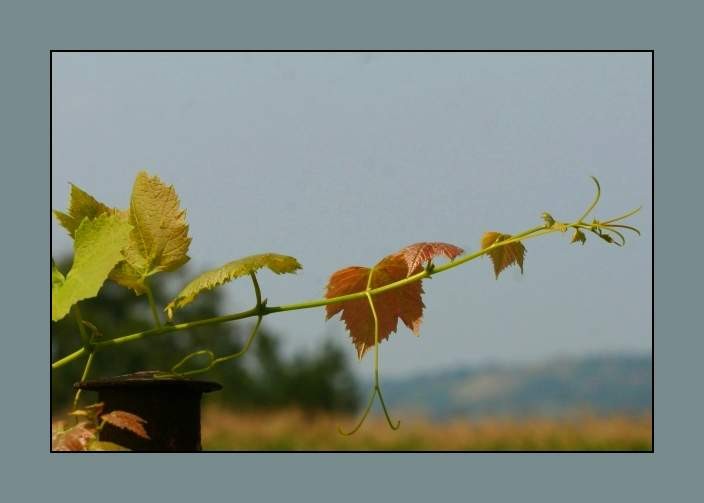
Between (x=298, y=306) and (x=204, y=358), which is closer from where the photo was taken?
(x=298, y=306)

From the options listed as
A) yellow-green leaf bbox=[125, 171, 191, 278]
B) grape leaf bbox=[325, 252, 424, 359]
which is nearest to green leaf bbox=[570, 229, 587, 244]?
grape leaf bbox=[325, 252, 424, 359]

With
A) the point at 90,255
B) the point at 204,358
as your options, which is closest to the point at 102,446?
the point at 90,255

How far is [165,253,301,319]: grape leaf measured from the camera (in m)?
0.87

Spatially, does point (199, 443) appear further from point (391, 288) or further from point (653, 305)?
point (653, 305)

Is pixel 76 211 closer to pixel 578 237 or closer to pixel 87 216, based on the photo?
pixel 87 216

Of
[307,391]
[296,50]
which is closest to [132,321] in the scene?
[307,391]

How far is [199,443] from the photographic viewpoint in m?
0.93

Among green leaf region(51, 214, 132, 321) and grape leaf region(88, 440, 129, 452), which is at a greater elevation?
green leaf region(51, 214, 132, 321)

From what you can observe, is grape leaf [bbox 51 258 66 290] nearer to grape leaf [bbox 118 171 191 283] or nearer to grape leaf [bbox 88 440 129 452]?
grape leaf [bbox 118 171 191 283]

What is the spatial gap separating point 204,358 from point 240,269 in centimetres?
455

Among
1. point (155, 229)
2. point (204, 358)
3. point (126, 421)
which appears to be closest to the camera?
point (126, 421)

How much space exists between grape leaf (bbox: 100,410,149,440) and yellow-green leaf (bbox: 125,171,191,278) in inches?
6.4

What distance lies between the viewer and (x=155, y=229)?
95 centimetres

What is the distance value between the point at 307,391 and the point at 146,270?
28.8 feet
